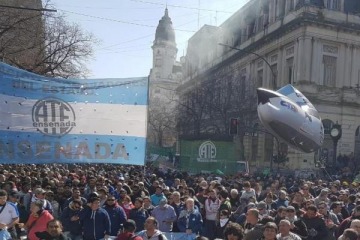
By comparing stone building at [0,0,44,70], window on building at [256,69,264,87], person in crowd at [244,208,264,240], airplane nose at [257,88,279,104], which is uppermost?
window on building at [256,69,264,87]

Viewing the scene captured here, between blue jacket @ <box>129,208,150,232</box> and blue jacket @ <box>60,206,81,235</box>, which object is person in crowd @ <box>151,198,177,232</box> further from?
blue jacket @ <box>60,206,81,235</box>

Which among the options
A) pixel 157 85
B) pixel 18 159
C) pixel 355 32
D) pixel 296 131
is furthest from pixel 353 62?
pixel 157 85

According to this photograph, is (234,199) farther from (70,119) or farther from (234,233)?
(234,233)

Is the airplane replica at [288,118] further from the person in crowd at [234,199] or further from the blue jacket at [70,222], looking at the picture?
the blue jacket at [70,222]

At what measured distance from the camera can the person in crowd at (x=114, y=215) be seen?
8766mm

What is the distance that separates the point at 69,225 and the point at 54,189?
309 centimetres

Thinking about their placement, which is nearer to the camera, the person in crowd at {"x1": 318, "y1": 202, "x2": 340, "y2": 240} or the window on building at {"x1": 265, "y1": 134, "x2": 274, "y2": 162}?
the person in crowd at {"x1": 318, "y1": 202, "x2": 340, "y2": 240}

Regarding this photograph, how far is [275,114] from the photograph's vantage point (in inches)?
534

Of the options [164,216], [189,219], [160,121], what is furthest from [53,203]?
[160,121]

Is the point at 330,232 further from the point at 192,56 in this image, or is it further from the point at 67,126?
the point at 192,56

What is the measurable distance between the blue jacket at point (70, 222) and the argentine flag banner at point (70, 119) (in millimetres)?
1734

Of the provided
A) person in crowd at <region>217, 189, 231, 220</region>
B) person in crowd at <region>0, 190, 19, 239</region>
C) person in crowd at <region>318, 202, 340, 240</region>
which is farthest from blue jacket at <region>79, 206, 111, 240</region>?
person in crowd at <region>318, 202, 340, 240</region>

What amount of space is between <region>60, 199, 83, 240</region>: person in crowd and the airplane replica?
Answer: 6.82 m

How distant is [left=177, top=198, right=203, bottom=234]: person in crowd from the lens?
31.4 ft
